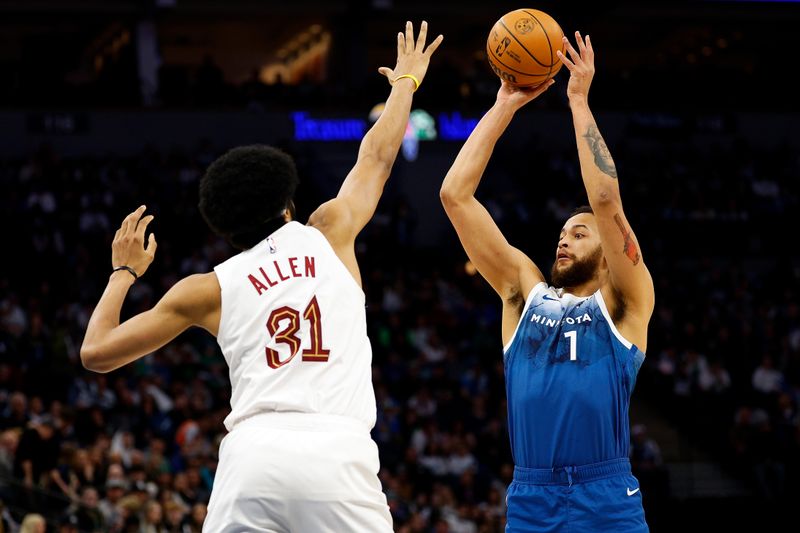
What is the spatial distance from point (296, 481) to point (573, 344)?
1.49 m

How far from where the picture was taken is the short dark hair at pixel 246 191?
13.6ft

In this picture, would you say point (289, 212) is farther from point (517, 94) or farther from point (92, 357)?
point (517, 94)

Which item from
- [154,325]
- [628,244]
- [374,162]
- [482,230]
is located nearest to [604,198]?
[628,244]

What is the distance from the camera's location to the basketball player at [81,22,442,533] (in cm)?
390

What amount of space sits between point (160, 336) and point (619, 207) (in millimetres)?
1969

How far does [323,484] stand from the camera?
153 inches

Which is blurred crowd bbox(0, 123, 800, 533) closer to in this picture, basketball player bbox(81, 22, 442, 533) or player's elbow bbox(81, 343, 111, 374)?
player's elbow bbox(81, 343, 111, 374)

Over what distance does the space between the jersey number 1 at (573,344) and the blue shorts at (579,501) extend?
1.48 ft

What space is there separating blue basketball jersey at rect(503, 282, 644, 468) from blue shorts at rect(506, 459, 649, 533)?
0.05m

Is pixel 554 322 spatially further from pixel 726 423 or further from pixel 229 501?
pixel 726 423

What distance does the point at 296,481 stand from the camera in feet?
12.7

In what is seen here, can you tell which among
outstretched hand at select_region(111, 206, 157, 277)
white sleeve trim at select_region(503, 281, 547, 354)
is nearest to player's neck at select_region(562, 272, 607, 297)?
white sleeve trim at select_region(503, 281, 547, 354)

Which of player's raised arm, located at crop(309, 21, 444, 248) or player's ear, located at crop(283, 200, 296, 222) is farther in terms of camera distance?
player's raised arm, located at crop(309, 21, 444, 248)

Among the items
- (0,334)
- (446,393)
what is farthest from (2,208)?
(446,393)
